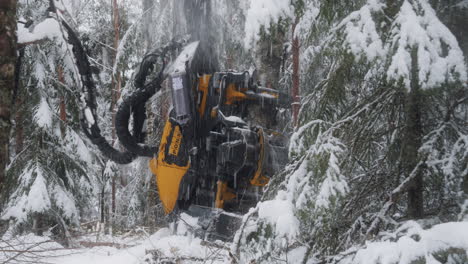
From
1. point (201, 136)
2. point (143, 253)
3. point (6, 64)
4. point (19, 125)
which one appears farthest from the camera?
point (19, 125)

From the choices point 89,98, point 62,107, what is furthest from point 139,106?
point 62,107

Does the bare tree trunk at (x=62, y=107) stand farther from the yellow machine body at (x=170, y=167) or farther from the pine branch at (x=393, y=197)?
the pine branch at (x=393, y=197)

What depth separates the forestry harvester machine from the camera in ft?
18.0

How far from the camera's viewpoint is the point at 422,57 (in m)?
2.43

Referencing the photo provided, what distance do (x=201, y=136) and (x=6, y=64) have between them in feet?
9.73

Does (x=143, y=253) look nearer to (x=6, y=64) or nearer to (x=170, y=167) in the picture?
(x=170, y=167)

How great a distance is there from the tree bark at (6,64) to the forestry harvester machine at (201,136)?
7.01ft

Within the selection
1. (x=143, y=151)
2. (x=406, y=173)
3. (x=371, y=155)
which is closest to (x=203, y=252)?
(x=143, y=151)

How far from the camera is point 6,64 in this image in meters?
3.15

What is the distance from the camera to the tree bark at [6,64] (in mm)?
3119

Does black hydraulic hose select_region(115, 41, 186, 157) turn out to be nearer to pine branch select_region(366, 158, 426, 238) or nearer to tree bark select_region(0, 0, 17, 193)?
tree bark select_region(0, 0, 17, 193)

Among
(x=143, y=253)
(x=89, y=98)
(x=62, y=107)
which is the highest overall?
(x=62, y=107)

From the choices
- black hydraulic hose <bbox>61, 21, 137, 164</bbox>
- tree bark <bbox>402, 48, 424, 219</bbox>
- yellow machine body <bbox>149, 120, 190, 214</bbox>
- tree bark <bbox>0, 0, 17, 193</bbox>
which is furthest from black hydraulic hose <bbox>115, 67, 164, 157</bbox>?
tree bark <bbox>402, 48, 424, 219</bbox>

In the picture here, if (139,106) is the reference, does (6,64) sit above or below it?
above
